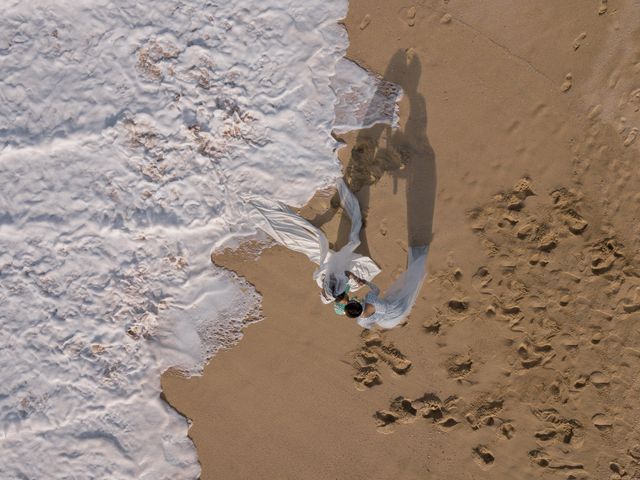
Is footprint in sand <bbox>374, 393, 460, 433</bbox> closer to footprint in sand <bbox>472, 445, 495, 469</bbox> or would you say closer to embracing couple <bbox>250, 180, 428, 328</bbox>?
footprint in sand <bbox>472, 445, 495, 469</bbox>

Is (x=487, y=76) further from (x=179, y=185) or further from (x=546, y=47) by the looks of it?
(x=179, y=185)

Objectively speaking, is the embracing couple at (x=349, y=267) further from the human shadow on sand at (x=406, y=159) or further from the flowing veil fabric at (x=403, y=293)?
the human shadow on sand at (x=406, y=159)

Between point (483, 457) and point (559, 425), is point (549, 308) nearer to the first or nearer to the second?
point (559, 425)

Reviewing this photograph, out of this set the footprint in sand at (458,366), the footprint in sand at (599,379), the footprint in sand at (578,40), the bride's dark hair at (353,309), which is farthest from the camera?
the footprint in sand at (458,366)

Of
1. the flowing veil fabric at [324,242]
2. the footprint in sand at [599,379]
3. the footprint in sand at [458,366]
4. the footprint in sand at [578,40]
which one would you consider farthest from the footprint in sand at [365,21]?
the footprint in sand at [599,379]

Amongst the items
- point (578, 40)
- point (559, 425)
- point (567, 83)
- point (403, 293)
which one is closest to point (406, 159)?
point (403, 293)

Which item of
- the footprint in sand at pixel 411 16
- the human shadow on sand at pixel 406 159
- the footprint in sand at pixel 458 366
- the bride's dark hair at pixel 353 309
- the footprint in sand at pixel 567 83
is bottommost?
the footprint in sand at pixel 458 366
